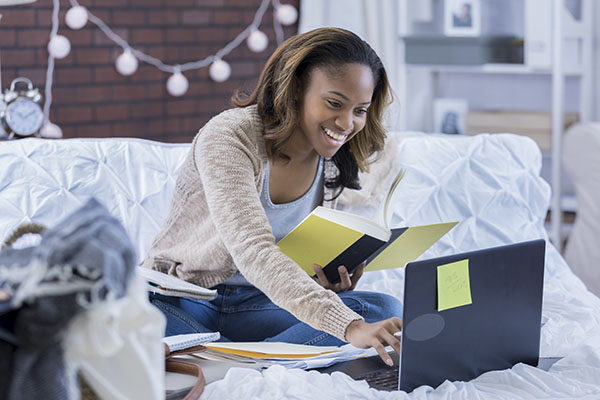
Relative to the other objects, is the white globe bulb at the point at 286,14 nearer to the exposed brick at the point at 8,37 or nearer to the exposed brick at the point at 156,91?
the exposed brick at the point at 156,91

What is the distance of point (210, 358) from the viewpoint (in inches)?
54.7

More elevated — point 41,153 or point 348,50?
point 348,50

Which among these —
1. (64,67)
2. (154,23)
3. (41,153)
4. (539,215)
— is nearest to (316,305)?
(41,153)

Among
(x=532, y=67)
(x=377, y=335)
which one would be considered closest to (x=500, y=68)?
(x=532, y=67)

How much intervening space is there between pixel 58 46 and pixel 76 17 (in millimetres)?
136

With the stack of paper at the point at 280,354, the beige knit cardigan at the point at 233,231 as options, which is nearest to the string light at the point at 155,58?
the beige knit cardigan at the point at 233,231

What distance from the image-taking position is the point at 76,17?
10.3 ft

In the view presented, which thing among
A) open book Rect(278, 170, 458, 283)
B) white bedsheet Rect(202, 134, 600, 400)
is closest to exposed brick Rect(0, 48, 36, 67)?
white bedsheet Rect(202, 134, 600, 400)

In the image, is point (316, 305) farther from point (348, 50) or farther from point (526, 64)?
point (526, 64)

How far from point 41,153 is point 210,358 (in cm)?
92

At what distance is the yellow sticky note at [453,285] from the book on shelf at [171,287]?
459 mm

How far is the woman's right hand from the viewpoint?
1238mm

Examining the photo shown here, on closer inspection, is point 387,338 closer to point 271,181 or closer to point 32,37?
point 271,181

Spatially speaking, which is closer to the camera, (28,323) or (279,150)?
(28,323)
